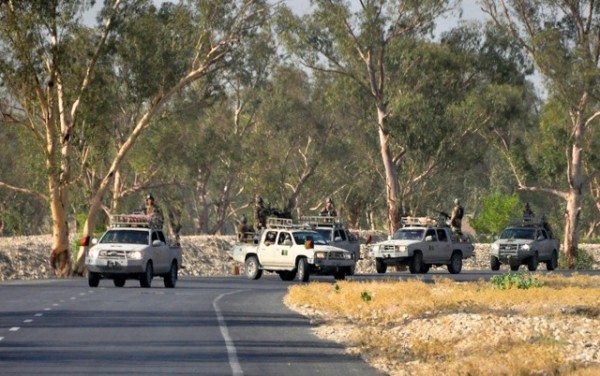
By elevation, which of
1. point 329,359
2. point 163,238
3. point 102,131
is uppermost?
point 102,131

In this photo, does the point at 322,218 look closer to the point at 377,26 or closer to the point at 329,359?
the point at 377,26

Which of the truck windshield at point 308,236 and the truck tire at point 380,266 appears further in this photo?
the truck tire at point 380,266

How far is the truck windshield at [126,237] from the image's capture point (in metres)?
42.5

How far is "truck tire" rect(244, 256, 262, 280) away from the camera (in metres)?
50.1

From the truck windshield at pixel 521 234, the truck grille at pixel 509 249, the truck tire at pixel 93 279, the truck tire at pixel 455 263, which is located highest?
the truck windshield at pixel 521 234

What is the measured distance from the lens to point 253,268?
50406mm

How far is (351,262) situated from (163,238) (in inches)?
290

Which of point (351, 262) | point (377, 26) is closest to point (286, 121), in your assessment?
point (377, 26)

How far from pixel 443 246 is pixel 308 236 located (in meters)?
10.2

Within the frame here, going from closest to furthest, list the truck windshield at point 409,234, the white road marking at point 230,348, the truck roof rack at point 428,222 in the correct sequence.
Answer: the white road marking at point 230,348 < the truck windshield at point 409,234 < the truck roof rack at point 428,222

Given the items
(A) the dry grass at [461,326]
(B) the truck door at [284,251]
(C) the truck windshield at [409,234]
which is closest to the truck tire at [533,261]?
(C) the truck windshield at [409,234]

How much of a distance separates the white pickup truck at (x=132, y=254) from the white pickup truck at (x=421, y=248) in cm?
1364

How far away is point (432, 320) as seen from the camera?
28.2m

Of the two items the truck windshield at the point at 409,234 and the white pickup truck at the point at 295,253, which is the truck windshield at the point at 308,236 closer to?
the white pickup truck at the point at 295,253
